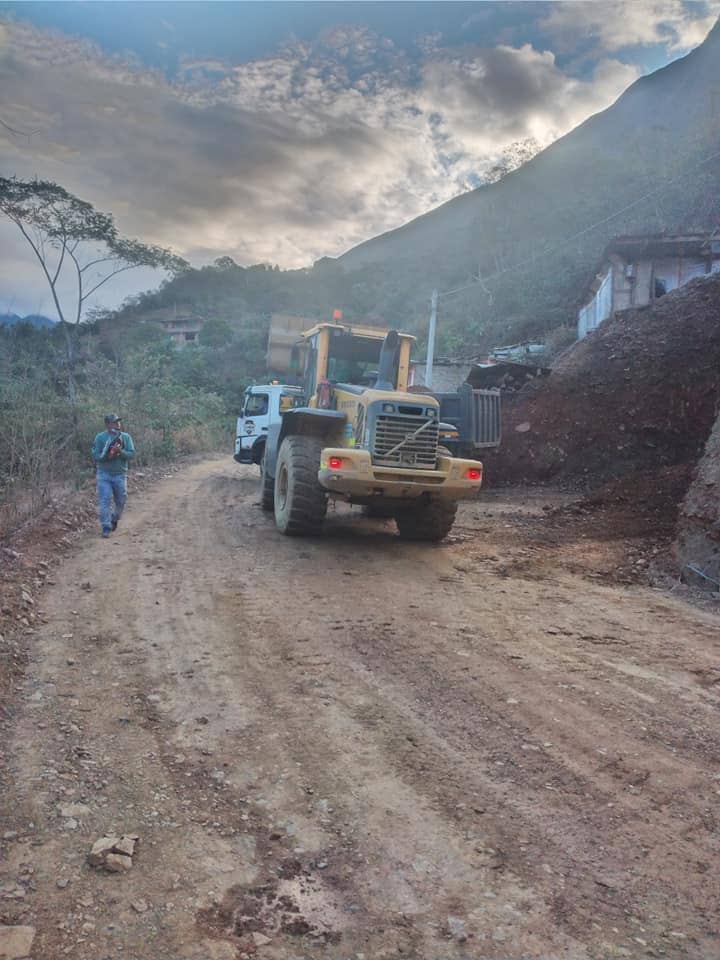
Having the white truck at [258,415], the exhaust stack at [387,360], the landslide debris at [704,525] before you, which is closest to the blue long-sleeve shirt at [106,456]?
the exhaust stack at [387,360]

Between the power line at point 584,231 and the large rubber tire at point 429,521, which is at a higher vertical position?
the power line at point 584,231

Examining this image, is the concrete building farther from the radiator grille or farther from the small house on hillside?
the radiator grille

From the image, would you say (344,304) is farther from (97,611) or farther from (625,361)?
(97,611)

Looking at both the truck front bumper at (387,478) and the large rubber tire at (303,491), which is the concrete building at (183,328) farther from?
the truck front bumper at (387,478)

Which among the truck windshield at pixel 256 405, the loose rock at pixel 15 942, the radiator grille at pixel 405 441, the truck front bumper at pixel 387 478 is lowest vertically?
the loose rock at pixel 15 942

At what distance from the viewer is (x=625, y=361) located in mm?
17422

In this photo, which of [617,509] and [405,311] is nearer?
[617,509]

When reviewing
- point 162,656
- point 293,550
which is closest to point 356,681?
point 162,656

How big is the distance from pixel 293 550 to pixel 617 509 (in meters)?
5.41

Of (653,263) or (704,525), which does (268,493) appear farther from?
(653,263)

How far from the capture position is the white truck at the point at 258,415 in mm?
14898

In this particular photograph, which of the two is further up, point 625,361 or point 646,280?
point 646,280

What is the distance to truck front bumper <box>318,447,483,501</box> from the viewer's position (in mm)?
7863

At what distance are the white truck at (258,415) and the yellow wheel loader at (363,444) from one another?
4400 millimetres
